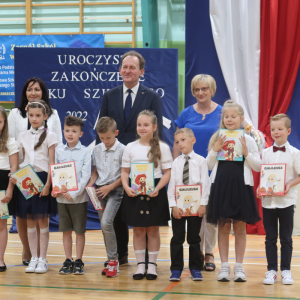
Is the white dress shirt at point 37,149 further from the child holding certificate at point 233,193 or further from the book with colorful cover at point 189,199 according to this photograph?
the child holding certificate at point 233,193

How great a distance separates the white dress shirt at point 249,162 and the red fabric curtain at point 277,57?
7.53 feet

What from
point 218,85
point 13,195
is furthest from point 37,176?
point 218,85

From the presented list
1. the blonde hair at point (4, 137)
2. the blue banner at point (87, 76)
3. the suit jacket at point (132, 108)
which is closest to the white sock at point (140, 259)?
the suit jacket at point (132, 108)

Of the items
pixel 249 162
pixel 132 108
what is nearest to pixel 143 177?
pixel 132 108

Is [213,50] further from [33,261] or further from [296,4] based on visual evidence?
[33,261]

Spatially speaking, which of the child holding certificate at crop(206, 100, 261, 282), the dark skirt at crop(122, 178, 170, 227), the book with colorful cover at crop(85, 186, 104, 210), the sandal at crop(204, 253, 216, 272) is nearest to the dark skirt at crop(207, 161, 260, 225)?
the child holding certificate at crop(206, 100, 261, 282)

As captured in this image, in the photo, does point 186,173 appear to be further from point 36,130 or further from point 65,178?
point 36,130

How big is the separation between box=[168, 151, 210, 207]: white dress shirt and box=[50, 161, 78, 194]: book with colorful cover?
0.71 meters

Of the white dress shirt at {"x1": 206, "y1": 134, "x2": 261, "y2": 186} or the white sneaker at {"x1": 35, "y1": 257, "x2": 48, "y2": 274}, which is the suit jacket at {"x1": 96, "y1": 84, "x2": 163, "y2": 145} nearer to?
the white dress shirt at {"x1": 206, "y1": 134, "x2": 261, "y2": 186}

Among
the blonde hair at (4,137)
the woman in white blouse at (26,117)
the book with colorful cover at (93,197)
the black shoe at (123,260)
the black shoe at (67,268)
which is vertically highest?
the woman in white blouse at (26,117)

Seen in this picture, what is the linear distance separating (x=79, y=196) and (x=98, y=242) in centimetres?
150

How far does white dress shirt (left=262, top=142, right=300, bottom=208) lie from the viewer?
9.22 feet

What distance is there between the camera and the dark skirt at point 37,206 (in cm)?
317

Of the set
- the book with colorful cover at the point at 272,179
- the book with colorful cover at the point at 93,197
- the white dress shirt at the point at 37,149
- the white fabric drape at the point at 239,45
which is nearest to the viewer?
the book with colorful cover at the point at 272,179
